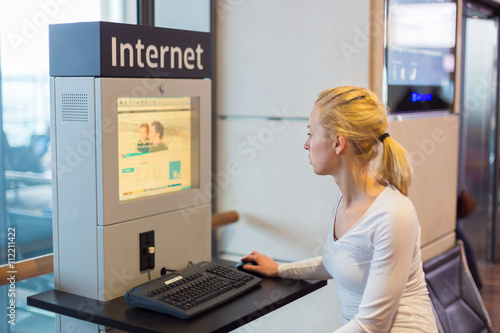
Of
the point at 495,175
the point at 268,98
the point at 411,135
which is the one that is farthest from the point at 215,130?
the point at 495,175

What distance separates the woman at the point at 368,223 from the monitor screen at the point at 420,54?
3.68 ft

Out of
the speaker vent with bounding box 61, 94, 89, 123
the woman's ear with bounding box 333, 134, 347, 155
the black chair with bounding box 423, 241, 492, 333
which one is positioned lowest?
the black chair with bounding box 423, 241, 492, 333

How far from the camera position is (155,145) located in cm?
243

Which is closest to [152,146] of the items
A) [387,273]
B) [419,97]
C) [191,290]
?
[191,290]

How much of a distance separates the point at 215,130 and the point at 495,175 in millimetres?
3602

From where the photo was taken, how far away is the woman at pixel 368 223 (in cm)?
185

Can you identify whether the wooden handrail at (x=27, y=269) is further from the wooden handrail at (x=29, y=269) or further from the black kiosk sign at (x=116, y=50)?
the black kiosk sign at (x=116, y=50)

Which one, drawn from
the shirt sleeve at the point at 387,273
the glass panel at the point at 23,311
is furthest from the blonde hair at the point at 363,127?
the glass panel at the point at 23,311

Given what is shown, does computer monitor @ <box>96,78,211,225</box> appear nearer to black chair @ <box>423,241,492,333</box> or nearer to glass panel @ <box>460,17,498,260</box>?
black chair @ <box>423,241,492,333</box>

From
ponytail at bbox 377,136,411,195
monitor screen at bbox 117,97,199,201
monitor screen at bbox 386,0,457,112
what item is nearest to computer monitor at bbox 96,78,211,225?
monitor screen at bbox 117,97,199,201

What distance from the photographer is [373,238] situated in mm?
1918

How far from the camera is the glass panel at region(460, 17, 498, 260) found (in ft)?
19.2

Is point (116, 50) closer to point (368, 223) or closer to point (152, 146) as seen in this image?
point (152, 146)

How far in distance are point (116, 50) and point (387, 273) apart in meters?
1.19
